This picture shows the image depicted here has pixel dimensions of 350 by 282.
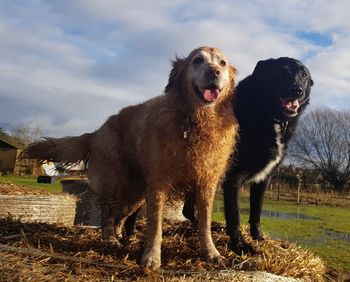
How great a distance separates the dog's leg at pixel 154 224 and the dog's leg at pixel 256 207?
189 centimetres

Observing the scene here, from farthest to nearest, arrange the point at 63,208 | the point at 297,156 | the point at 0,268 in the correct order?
the point at 297,156, the point at 63,208, the point at 0,268

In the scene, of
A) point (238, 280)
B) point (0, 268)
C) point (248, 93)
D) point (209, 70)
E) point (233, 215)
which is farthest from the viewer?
point (248, 93)

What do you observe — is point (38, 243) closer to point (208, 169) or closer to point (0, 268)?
point (0, 268)

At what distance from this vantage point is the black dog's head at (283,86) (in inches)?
220

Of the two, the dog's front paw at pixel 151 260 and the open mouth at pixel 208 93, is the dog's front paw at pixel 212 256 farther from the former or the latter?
the open mouth at pixel 208 93

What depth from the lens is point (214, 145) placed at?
4.73m

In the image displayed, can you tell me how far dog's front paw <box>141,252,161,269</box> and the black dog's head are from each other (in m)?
2.42

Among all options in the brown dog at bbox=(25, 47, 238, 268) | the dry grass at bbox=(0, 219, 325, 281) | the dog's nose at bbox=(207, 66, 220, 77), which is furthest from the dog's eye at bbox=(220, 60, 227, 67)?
the dry grass at bbox=(0, 219, 325, 281)

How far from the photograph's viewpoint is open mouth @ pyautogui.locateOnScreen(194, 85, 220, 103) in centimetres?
464

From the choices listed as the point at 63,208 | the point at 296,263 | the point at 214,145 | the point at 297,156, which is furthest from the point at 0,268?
the point at 297,156

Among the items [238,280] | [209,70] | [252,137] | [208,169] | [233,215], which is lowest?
[238,280]

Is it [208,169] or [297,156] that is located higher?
[297,156]

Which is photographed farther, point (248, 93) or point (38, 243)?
point (248, 93)

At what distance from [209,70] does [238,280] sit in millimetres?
2112
